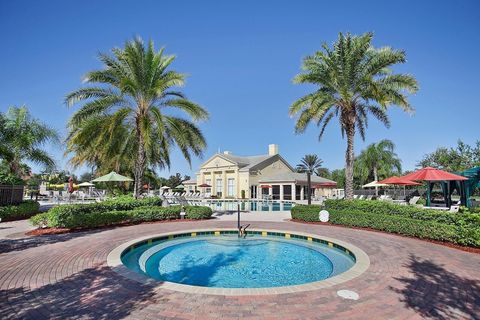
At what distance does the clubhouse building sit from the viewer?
37.7 metres

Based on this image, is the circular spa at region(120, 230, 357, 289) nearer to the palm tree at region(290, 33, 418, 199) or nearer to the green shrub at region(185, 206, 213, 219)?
the green shrub at region(185, 206, 213, 219)

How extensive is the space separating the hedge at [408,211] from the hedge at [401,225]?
0.23 m

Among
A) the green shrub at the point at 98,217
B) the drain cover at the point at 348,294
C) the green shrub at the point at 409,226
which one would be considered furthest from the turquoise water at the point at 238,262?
the green shrub at the point at 98,217

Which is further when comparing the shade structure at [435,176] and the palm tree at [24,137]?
the palm tree at [24,137]

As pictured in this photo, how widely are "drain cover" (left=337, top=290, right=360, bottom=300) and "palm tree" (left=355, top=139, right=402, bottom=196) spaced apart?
49303 millimetres

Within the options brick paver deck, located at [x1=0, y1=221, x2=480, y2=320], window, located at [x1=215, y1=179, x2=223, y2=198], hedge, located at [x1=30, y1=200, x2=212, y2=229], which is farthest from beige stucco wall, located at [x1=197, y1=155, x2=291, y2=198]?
brick paver deck, located at [x1=0, y1=221, x2=480, y2=320]

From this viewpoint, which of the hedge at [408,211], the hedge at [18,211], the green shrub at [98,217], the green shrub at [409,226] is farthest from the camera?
the hedge at [18,211]

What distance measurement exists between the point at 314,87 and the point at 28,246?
52.2 feet

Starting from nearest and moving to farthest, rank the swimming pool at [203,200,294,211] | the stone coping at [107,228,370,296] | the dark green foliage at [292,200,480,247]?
1. the stone coping at [107,228,370,296]
2. the dark green foliage at [292,200,480,247]
3. the swimming pool at [203,200,294,211]

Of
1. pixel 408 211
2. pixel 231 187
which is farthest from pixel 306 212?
pixel 231 187

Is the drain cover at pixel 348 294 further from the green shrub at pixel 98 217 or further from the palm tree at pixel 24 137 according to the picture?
the palm tree at pixel 24 137

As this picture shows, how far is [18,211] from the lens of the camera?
644 inches

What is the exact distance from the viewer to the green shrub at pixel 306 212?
1568cm

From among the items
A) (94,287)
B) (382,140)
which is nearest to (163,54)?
(94,287)
